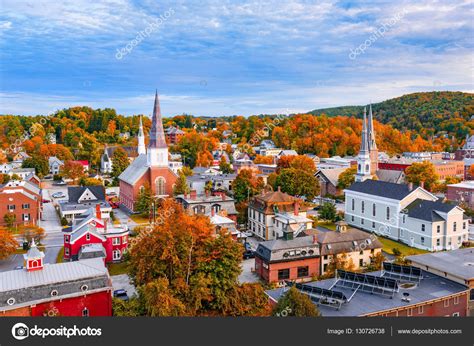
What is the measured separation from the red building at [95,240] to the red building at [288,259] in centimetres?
1220

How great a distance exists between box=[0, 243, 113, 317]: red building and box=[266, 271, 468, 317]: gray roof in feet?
32.0

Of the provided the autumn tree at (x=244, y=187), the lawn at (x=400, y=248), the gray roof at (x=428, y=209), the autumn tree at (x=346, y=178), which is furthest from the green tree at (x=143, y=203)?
the autumn tree at (x=346, y=178)

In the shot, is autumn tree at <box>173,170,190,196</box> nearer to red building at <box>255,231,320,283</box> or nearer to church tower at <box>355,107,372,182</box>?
red building at <box>255,231,320,283</box>

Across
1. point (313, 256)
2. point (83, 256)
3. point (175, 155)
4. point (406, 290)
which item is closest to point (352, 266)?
point (313, 256)

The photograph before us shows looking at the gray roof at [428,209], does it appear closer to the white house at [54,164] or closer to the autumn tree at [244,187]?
the autumn tree at [244,187]

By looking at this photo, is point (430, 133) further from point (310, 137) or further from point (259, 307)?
point (259, 307)

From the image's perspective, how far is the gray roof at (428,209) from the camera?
39.3 meters

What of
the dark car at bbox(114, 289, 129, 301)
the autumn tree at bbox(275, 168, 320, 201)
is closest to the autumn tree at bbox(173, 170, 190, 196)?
the autumn tree at bbox(275, 168, 320, 201)

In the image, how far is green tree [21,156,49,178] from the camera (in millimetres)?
87375

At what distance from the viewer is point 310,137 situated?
119m

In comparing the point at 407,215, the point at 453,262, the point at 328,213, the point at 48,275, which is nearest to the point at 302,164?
the point at 328,213

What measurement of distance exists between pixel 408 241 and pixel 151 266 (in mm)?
27485

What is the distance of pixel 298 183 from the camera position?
59312mm

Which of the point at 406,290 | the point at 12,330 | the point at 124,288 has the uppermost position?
the point at 12,330
